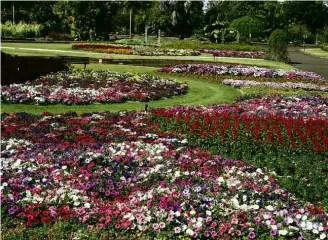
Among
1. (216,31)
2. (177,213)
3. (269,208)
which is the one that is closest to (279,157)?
(269,208)

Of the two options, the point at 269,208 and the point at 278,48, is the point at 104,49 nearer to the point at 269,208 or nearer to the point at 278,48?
the point at 278,48

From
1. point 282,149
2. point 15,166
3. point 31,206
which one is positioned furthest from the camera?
point 282,149

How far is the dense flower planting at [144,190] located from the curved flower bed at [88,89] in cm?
558

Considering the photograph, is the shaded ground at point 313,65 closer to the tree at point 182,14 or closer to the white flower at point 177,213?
the white flower at point 177,213

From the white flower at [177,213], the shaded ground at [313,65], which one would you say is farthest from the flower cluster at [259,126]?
the shaded ground at [313,65]

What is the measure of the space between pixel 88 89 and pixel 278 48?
95.8 feet

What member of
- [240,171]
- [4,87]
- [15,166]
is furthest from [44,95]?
[240,171]

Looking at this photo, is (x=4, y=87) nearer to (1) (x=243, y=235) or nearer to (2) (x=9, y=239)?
(2) (x=9, y=239)

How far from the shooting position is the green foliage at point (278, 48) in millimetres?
43219

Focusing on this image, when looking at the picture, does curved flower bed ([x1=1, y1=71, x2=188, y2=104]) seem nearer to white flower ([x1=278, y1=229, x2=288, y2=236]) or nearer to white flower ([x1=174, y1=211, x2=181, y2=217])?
white flower ([x1=174, y1=211, x2=181, y2=217])

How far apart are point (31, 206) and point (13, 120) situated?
596cm

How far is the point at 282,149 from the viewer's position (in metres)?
10.7

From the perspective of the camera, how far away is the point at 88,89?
18.2m

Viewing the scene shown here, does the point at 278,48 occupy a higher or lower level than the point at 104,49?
higher
